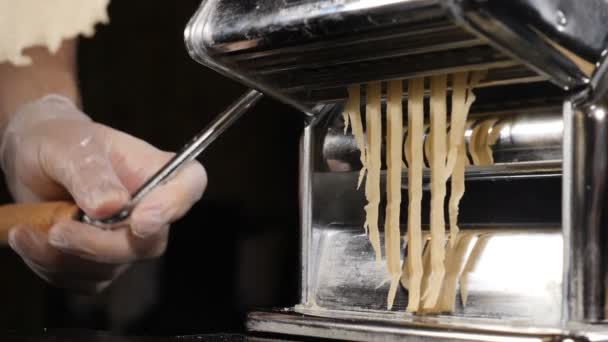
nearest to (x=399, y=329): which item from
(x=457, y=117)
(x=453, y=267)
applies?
(x=453, y=267)

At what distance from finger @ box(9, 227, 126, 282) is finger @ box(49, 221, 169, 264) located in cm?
2

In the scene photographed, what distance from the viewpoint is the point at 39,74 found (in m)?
1.41

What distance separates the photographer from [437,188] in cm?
96

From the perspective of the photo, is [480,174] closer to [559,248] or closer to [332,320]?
[559,248]

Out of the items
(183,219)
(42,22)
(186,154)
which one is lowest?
(183,219)

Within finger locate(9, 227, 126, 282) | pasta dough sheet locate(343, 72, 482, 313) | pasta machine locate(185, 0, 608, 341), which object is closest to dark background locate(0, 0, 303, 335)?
finger locate(9, 227, 126, 282)

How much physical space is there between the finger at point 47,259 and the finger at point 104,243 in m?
0.02

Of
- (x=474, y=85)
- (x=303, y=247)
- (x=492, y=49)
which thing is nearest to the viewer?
(x=492, y=49)

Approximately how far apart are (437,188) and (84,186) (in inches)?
Result: 25.6

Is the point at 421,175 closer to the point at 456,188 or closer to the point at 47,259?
the point at 456,188

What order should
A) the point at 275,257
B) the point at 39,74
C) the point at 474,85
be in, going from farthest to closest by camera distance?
the point at 275,257
the point at 39,74
the point at 474,85

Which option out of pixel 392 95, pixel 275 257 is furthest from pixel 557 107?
pixel 275 257

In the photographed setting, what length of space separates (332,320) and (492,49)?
37cm

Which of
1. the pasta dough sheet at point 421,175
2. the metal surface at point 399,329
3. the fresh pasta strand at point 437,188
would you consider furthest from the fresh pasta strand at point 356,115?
the metal surface at point 399,329
